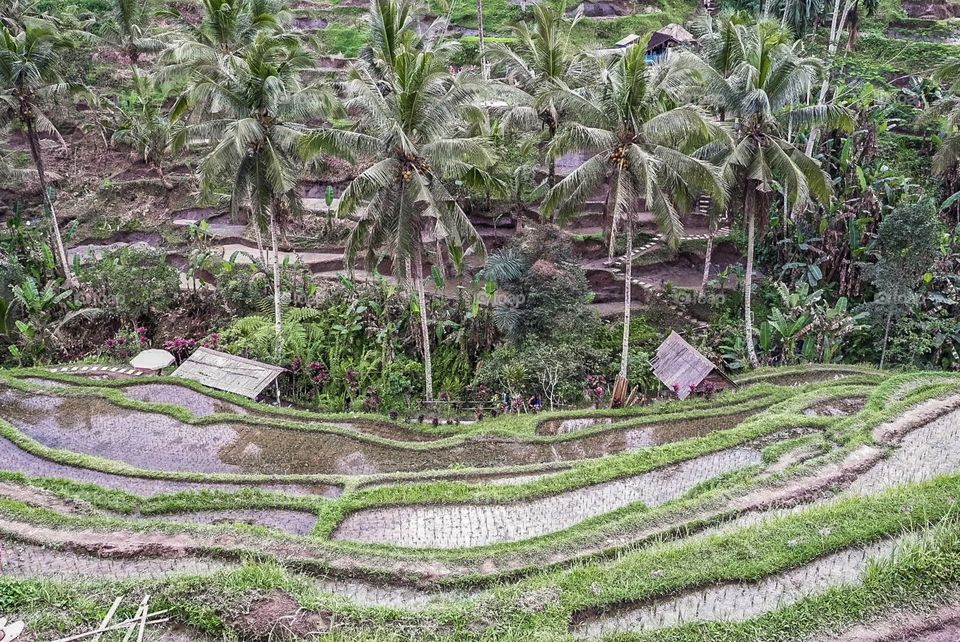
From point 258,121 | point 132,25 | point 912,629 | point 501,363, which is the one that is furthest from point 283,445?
point 132,25

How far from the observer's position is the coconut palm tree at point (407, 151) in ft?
43.4

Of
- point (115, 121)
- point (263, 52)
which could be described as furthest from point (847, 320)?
point (115, 121)

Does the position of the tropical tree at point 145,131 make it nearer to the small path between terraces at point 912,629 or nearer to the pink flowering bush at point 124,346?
the pink flowering bush at point 124,346

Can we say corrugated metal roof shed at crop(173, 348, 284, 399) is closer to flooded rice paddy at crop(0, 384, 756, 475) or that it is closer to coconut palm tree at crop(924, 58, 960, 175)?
flooded rice paddy at crop(0, 384, 756, 475)

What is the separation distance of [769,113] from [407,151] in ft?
25.6

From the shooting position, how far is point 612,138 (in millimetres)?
13367

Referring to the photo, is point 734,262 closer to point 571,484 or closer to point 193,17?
point 571,484

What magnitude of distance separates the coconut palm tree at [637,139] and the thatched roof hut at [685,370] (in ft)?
9.77

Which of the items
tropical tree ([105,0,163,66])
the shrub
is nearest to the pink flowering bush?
the shrub

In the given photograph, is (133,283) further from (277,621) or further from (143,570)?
(277,621)

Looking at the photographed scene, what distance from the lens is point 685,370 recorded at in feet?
49.8

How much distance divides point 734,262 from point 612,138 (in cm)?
939

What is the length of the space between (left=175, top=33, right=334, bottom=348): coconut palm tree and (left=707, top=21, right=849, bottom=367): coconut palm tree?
9.28 metres

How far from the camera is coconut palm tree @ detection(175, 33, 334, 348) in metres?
14.8
